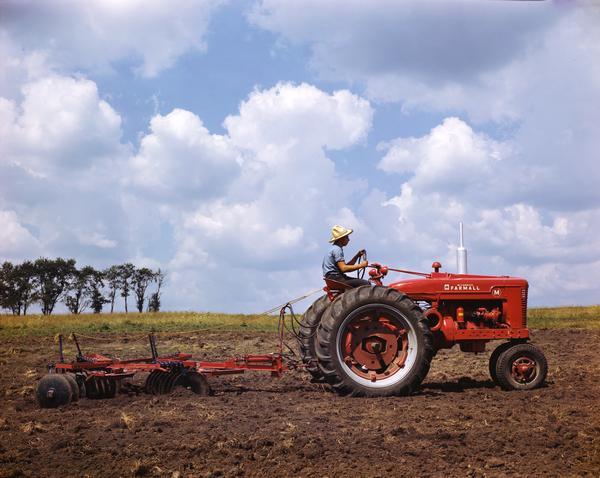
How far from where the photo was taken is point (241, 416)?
7949 millimetres

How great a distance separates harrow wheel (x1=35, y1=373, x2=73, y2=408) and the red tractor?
3422 mm

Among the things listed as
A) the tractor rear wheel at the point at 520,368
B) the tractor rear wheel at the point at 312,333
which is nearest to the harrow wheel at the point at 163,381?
the tractor rear wheel at the point at 312,333

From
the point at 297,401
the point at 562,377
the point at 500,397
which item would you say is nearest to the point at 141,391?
the point at 297,401

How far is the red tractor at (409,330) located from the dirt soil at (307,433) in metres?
0.32

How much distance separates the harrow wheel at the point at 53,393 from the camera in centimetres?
895

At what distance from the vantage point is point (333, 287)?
9820 mm

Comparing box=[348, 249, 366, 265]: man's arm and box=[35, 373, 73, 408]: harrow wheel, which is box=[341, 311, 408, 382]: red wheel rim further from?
box=[35, 373, 73, 408]: harrow wheel

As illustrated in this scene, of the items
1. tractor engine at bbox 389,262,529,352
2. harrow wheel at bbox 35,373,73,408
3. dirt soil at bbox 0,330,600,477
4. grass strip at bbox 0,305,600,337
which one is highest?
tractor engine at bbox 389,262,529,352

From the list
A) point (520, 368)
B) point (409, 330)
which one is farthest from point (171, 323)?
point (520, 368)

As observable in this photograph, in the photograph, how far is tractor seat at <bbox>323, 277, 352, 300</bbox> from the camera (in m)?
9.70

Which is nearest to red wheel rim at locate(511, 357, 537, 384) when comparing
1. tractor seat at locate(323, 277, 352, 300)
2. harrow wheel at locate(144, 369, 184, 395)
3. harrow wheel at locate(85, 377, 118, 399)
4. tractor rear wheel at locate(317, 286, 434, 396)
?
tractor rear wheel at locate(317, 286, 434, 396)

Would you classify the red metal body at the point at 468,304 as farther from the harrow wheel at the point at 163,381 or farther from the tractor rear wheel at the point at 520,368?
the harrow wheel at the point at 163,381

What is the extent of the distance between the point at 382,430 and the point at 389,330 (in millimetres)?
2460

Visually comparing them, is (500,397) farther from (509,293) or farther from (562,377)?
(562,377)
